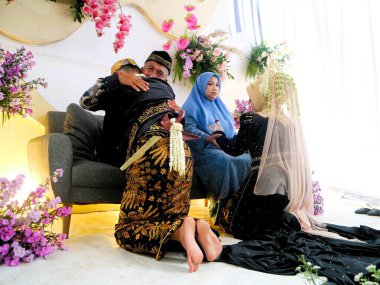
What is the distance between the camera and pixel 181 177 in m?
1.60

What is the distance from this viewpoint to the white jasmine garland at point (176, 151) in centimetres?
157

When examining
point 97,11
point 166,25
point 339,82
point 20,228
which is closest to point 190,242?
point 20,228

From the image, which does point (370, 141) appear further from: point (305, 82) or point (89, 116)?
point (89, 116)

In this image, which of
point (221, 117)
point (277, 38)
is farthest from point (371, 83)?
point (221, 117)

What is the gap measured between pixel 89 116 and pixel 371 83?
2813mm

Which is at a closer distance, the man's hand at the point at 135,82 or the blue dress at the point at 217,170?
the man's hand at the point at 135,82

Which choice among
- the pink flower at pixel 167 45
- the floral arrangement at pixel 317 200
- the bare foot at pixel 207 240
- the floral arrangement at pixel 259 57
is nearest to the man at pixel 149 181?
the bare foot at pixel 207 240

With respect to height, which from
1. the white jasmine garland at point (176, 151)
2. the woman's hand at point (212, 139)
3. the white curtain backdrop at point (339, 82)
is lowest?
the white jasmine garland at point (176, 151)

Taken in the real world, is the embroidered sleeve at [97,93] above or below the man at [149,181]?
above

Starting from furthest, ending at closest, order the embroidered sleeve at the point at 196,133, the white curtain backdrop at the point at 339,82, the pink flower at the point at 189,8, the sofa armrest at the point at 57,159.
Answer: the pink flower at the point at 189,8 < the white curtain backdrop at the point at 339,82 < the embroidered sleeve at the point at 196,133 < the sofa armrest at the point at 57,159

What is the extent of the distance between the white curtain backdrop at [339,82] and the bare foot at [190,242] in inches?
108

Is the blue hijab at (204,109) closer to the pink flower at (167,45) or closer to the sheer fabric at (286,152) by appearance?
the sheer fabric at (286,152)

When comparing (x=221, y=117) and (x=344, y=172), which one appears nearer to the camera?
(x=221, y=117)

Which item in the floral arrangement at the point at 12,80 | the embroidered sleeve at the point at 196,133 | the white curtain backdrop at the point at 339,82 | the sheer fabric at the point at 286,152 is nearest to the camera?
the floral arrangement at the point at 12,80
